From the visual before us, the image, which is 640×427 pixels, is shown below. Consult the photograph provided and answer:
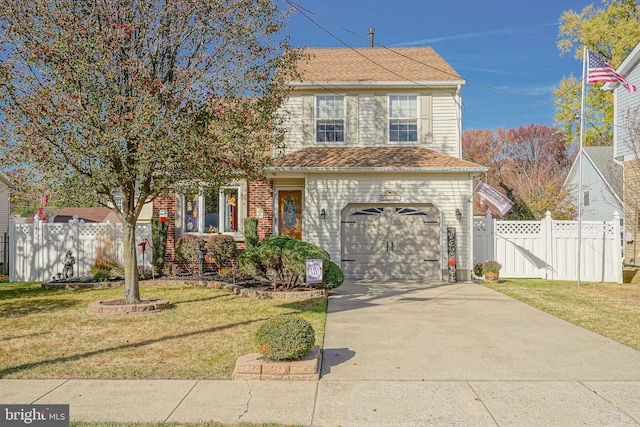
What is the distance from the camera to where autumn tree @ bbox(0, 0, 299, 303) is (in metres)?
9.04

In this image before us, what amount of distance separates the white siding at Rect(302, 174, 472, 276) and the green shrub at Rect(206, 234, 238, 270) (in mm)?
2309

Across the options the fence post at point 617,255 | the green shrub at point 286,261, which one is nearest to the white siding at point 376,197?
the green shrub at point 286,261

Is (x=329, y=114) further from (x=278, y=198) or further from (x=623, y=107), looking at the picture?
(x=623, y=107)

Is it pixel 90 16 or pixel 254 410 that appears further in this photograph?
pixel 90 16

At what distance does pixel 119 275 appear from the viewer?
14.8 metres

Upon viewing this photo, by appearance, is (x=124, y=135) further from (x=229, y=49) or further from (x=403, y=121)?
(x=403, y=121)

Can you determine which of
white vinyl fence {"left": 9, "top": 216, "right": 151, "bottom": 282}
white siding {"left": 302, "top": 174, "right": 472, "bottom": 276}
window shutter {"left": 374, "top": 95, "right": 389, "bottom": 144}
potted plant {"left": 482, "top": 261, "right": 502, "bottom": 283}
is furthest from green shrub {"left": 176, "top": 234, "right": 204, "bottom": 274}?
potted plant {"left": 482, "top": 261, "right": 502, "bottom": 283}

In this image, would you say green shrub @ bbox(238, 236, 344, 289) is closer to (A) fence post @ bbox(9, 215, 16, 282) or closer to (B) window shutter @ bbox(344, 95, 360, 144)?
(B) window shutter @ bbox(344, 95, 360, 144)

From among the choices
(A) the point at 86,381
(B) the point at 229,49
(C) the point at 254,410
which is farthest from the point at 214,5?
(C) the point at 254,410

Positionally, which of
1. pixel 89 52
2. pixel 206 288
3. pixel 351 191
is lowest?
pixel 206 288

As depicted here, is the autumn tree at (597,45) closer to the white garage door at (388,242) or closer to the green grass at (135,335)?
the white garage door at (388,242)

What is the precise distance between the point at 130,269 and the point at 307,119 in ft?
27.6

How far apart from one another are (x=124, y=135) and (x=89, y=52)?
157 centimetres

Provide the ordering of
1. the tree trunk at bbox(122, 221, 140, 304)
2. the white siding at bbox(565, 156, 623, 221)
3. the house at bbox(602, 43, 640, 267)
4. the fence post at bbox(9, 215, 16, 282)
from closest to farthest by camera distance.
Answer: the tree trunk at bbox(122, 221, 140, 304) → the fence post at bbox(9, 215, 16, 282) → the house at bbox(602, 43, 640, 267) → the white siding at bbox(565, 156, 623, 221)
